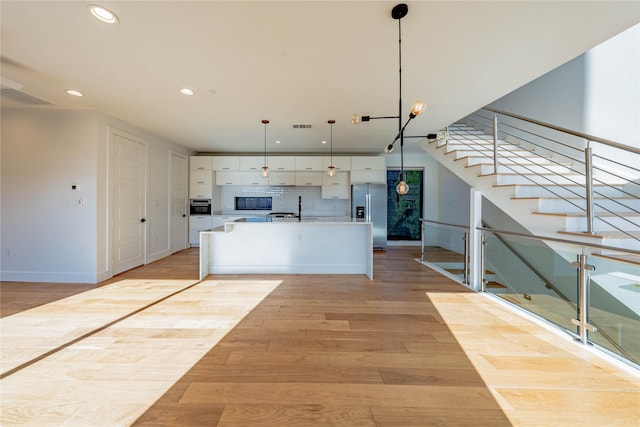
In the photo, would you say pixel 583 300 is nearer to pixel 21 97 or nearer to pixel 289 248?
pixel 289 248

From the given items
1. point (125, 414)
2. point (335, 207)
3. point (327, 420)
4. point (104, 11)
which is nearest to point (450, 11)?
point (104, 11)

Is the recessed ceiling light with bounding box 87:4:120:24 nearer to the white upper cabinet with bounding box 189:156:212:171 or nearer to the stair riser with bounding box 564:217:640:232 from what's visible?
the stair riser with bounding box 564:217:640:232

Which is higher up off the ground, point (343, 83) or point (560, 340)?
point (343, 83)

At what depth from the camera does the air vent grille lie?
3.00 m

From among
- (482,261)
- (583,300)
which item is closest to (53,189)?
(482,261)

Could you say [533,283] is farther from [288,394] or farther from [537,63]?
[288,394]

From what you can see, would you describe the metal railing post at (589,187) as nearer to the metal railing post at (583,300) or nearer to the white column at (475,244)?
the metal railing post at (583,300)

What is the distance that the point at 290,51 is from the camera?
223 centimetres

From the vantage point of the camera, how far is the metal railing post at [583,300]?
2059 millimetres

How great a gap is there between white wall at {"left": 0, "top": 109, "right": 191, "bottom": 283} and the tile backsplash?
322cm

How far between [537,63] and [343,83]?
1953 millimetres

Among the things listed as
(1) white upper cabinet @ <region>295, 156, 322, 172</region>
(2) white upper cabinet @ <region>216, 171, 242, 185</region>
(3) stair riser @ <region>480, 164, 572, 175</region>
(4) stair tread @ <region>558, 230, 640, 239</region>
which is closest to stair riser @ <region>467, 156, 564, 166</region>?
(3) stair riser @ <region>480, 164, 572, 175</region>

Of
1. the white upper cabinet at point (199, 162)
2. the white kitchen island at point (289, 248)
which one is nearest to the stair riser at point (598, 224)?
the white kitchen island at point (289, 248)

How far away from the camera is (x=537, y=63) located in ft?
8.07
